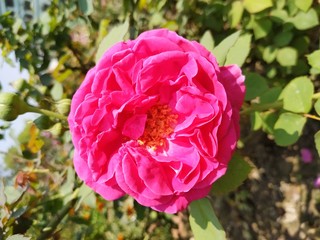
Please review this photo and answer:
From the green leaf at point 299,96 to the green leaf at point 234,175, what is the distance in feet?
0.51

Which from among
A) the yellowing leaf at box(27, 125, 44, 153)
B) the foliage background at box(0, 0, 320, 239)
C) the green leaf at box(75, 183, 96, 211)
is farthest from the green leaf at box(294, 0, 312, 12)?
the yellowing leaf at box(27, 125, 44, 153)

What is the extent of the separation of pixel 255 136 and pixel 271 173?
273 mm

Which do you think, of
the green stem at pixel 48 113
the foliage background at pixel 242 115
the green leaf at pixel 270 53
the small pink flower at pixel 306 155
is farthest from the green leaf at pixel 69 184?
the small pink flower at pixel 306 155

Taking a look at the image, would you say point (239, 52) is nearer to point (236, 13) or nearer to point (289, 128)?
point (289, 128)

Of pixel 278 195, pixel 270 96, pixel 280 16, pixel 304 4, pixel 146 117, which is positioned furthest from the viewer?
pixel 278 195

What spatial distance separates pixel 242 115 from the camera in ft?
3.47

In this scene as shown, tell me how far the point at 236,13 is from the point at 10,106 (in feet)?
2.52

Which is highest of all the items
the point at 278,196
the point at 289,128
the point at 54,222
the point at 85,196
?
the point at 289,128

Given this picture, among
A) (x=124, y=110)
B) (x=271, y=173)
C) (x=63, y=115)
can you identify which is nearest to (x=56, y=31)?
(x=63, y=115)

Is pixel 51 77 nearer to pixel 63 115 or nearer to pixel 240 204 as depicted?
pixel 63 115

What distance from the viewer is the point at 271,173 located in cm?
195

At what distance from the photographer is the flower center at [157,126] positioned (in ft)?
2.61

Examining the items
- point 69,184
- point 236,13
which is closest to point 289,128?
point 236,13

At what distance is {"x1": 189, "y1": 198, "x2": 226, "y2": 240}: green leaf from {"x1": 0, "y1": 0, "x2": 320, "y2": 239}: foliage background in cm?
5
